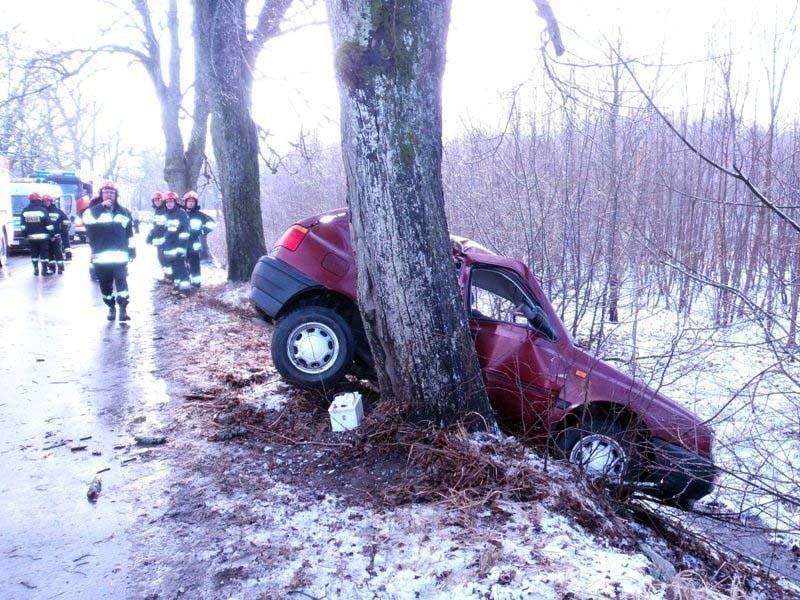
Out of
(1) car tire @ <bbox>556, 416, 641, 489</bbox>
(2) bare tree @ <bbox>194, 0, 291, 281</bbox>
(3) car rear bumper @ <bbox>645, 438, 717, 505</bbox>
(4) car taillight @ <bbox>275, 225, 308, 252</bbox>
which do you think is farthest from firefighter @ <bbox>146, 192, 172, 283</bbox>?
(3) car rear bumper @ <bbox>645, 438, 717, 505</bbox>

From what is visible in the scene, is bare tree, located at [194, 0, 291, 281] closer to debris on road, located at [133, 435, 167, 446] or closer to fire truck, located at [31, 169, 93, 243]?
debris on road, located at [133, 435, 167, 446]

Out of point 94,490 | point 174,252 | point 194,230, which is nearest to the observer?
point 94,490

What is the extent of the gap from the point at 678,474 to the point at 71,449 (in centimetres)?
447

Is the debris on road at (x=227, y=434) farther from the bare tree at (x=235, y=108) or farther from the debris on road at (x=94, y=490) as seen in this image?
the bare tree at (x=235, y=108)

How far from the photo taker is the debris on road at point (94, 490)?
3.90m

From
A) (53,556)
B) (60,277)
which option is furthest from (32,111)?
(53,556)

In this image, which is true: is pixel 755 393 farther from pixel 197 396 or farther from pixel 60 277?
pixel 60 277

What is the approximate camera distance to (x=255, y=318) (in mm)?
9984

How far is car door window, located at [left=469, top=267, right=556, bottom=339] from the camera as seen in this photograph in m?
5.34

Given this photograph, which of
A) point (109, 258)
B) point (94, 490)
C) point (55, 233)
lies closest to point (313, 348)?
point (94, 490)

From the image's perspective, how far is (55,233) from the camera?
15297mm

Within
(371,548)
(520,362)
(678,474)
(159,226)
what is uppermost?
(159,226)

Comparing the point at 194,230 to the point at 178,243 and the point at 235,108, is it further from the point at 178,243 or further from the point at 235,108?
the point at 235,108

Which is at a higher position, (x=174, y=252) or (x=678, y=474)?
(x=174, y=252)
